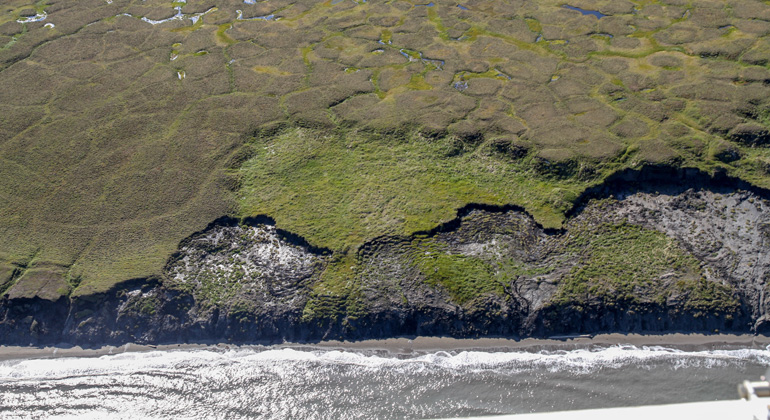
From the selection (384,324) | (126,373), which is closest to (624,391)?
(384,324)

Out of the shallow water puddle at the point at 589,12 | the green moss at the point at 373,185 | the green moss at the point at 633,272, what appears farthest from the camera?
the shallow water puddle at the point at 589,12

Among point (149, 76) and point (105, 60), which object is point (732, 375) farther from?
point (105, 60)

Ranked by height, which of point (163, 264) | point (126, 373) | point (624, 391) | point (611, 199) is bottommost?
point (126, 373)

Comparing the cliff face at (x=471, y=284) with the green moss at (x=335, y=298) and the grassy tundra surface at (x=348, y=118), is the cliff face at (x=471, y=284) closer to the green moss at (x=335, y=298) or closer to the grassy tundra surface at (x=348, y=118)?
the green moss at (x=335, y=298)

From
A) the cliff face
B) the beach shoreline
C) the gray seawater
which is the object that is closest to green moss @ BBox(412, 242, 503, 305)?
the cliff face

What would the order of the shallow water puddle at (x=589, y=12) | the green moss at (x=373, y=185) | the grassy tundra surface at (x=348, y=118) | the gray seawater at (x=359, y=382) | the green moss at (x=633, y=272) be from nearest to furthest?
the gray seawater at (x=359, y=382) → the green moss at (x=633, y=272) → the green moss at (x=373, y=185) → the grassy tundra surface at (x=348, y=118) → the shallow water puddle at (x=589, y=12)

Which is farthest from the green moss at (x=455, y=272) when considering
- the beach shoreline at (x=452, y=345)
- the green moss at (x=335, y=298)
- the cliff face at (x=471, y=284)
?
the green moss at (x=335, y=298)

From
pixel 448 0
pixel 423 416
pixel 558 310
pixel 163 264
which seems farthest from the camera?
pixel 448 0

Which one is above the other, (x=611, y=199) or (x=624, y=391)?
(x=611, y=199)
